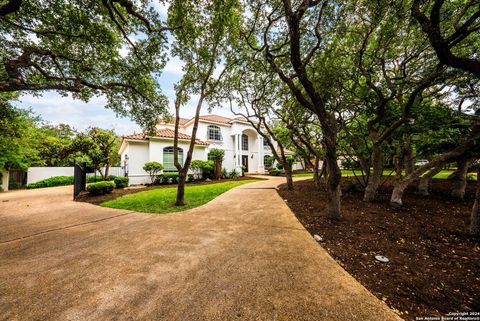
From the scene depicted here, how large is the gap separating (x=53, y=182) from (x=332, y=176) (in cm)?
2125

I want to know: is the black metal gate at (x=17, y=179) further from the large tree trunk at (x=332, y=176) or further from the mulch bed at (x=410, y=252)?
the large tree trunk at (x=332, y=176)

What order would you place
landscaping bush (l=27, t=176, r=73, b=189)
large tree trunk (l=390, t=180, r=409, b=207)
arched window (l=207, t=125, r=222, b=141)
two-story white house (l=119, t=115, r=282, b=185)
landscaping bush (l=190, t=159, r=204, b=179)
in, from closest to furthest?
1. large tree trunk (l=390, t=180, r=409, b=207)
2. two-story white house (l=119, t=115, r=282, b=185)
3. landscaping bush (l=27, t=176, r=73, b=189)
4. landscaping bush (l=190, t=159, r=204, b=179)
5. arched window (l=207, t=125, r=222, b=141)

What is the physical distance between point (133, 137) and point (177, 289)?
44.7 feet

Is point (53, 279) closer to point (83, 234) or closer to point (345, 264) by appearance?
point (83, 234)

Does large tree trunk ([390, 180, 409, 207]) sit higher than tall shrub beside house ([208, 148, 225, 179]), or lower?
lower

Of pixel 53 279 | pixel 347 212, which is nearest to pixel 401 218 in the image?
pixel 347 212

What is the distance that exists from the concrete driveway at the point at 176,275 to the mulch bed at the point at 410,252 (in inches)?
12.3

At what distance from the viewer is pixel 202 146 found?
1566 cm

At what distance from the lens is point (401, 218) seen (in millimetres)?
4102

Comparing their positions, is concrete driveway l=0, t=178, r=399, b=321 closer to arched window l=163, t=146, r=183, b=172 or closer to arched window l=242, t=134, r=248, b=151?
arched window l=163, t=146, r=183, b=172

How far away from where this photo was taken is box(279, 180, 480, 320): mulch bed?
1799 millimetres

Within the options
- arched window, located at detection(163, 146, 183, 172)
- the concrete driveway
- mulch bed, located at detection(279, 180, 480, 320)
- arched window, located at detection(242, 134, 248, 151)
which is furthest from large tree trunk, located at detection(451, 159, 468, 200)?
arched window, located at detection(242, 134, 248, 151)

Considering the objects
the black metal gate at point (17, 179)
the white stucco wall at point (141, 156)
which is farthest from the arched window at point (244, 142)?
the black metal gate at point (17, 179)

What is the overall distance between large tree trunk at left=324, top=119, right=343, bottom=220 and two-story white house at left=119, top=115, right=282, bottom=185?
452 inches
